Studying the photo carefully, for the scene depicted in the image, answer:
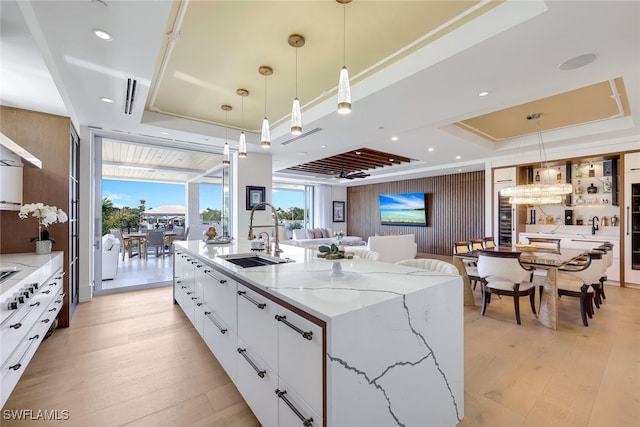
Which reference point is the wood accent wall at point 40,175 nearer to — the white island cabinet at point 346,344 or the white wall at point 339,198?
the white island cabinet at point 346,344

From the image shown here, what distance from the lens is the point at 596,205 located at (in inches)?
206

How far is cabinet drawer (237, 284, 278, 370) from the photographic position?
1.40 metres

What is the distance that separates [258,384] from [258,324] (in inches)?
13.7

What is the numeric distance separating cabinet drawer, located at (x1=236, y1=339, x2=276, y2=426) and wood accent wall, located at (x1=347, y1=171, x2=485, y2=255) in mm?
7542

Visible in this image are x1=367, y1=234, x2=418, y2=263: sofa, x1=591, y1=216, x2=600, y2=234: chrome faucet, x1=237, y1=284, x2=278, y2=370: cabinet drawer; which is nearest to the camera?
x1=237, y1=284, x2=278, y2=370: cabinet drawer

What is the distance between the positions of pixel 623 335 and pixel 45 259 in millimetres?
5733

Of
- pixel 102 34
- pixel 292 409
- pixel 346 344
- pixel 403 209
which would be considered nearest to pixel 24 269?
pixel 102 34

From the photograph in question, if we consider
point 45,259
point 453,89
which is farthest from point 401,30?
point 45,259

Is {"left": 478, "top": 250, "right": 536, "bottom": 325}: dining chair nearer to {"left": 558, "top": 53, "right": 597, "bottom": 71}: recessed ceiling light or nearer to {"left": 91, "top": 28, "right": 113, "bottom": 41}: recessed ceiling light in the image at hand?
{"left": 558, "top": 53, "right": 597, "bottom": 71}: recessed ceiling light

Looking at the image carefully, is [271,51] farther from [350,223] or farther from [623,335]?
[350,223]

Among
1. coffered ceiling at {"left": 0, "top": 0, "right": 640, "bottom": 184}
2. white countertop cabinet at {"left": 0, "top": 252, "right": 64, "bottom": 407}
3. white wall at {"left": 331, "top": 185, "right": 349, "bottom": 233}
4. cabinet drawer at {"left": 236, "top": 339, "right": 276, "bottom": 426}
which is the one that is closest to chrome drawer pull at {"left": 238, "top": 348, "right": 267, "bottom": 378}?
cabinet drawer at {"left": 236, "top": 339, "right": 276, "bottom": 426}

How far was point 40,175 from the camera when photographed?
2.95m

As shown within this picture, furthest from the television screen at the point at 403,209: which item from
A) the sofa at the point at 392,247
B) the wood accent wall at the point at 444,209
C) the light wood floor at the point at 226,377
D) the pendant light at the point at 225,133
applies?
the pendant light at the point at 225,133

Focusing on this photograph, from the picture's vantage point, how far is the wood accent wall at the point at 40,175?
277 cm
